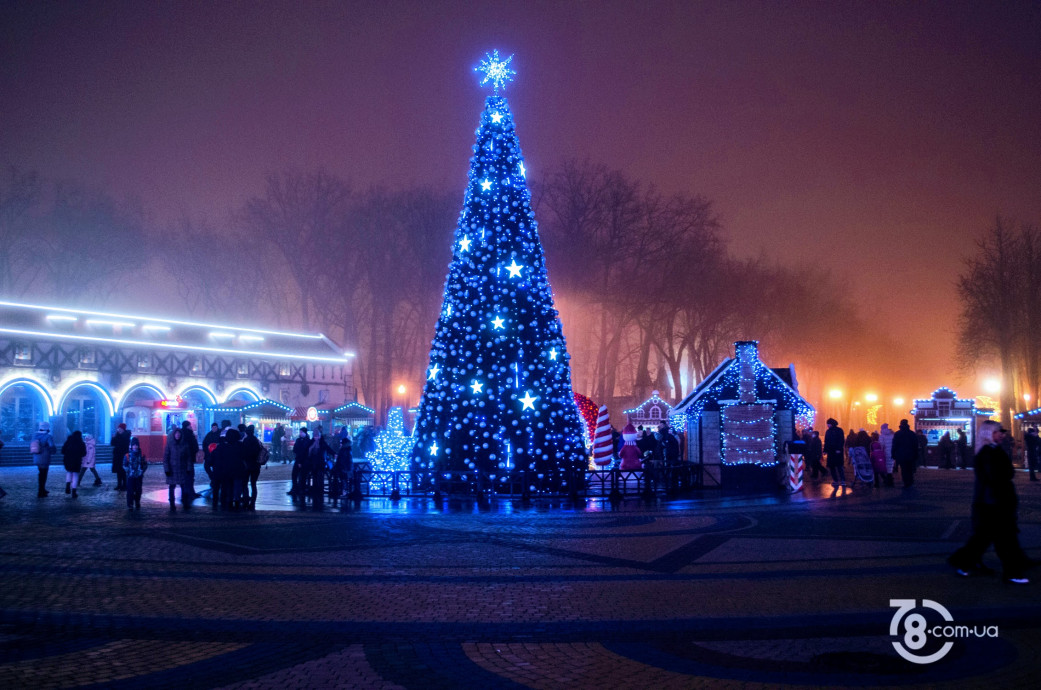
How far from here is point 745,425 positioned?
23844mm

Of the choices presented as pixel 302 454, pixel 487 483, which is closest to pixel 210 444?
pixel 302 454

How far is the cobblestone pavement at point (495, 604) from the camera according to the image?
5.95 m

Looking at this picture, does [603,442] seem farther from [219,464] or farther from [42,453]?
[42,453]

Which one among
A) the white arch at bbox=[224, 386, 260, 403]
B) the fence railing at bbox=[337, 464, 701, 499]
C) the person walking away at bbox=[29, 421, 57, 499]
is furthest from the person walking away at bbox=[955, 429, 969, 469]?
the white arch at bbox=[224, 386, 260, 403]

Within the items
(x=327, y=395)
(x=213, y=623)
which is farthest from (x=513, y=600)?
(x=327, y=395)

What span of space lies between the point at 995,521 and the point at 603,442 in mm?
17729

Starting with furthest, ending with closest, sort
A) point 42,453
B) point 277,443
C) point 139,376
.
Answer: point 139,376, point 277,443, point 42,453

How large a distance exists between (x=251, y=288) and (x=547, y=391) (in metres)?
43.6

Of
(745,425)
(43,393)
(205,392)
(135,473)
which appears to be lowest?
(135,473)

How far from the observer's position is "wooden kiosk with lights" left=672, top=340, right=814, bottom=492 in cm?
2372

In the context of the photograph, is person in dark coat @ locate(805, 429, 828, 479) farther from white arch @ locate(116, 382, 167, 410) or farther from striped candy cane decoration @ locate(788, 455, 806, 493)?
white arch @ locate(116, 382, 167, 410)

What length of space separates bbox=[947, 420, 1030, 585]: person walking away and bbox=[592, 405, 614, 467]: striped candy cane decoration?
1718 centimetres

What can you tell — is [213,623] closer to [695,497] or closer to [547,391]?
[547,391]

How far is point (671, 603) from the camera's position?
8016mm
